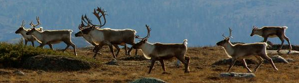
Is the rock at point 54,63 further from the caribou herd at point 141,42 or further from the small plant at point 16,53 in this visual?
the caribou herd at point 141,42

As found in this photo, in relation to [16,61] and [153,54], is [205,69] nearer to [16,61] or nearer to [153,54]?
[153,54]

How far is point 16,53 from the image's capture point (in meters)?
22.6

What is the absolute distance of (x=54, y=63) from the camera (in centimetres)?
2164

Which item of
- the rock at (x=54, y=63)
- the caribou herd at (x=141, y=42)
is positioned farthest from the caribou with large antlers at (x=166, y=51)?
the rock at (x=54, y=63)

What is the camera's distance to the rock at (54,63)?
2150cm

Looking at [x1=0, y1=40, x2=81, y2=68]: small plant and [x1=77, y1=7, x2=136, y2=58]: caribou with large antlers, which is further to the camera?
[x1=77, y1=7, x2=136, y2=58]: caribou with large antlers

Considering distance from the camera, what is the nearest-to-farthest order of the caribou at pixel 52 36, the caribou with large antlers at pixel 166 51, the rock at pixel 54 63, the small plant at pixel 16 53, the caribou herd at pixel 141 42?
the caribou with large antlers at pixel 166 51 → the caribou herd at pixel 141 42 → the rock at pixel 54 63 → the small plant at pixel 16 53 → the caribou at pixel 52 36

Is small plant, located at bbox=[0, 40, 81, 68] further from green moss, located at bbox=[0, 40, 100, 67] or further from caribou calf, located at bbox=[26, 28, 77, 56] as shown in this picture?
caribou calf, located at bbox=[26, 28, 77, 56]

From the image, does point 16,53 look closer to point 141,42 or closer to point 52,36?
point 141,42

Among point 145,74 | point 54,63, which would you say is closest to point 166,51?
point 145,74

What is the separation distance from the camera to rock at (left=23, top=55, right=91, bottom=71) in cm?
2150

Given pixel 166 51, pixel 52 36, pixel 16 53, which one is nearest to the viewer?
pixel 166 51

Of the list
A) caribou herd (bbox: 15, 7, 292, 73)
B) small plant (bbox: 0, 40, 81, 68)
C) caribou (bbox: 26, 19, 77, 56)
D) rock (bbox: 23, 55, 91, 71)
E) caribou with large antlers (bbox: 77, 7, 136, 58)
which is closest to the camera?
caribou herd (bbox: 15, 7, 292, 73)

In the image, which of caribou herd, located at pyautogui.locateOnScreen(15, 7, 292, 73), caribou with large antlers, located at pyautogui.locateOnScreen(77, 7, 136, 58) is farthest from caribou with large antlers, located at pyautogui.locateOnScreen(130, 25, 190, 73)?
caribou with large antlers, located at pyautogui.locateOnScreen(77, 7, 136, 58)
